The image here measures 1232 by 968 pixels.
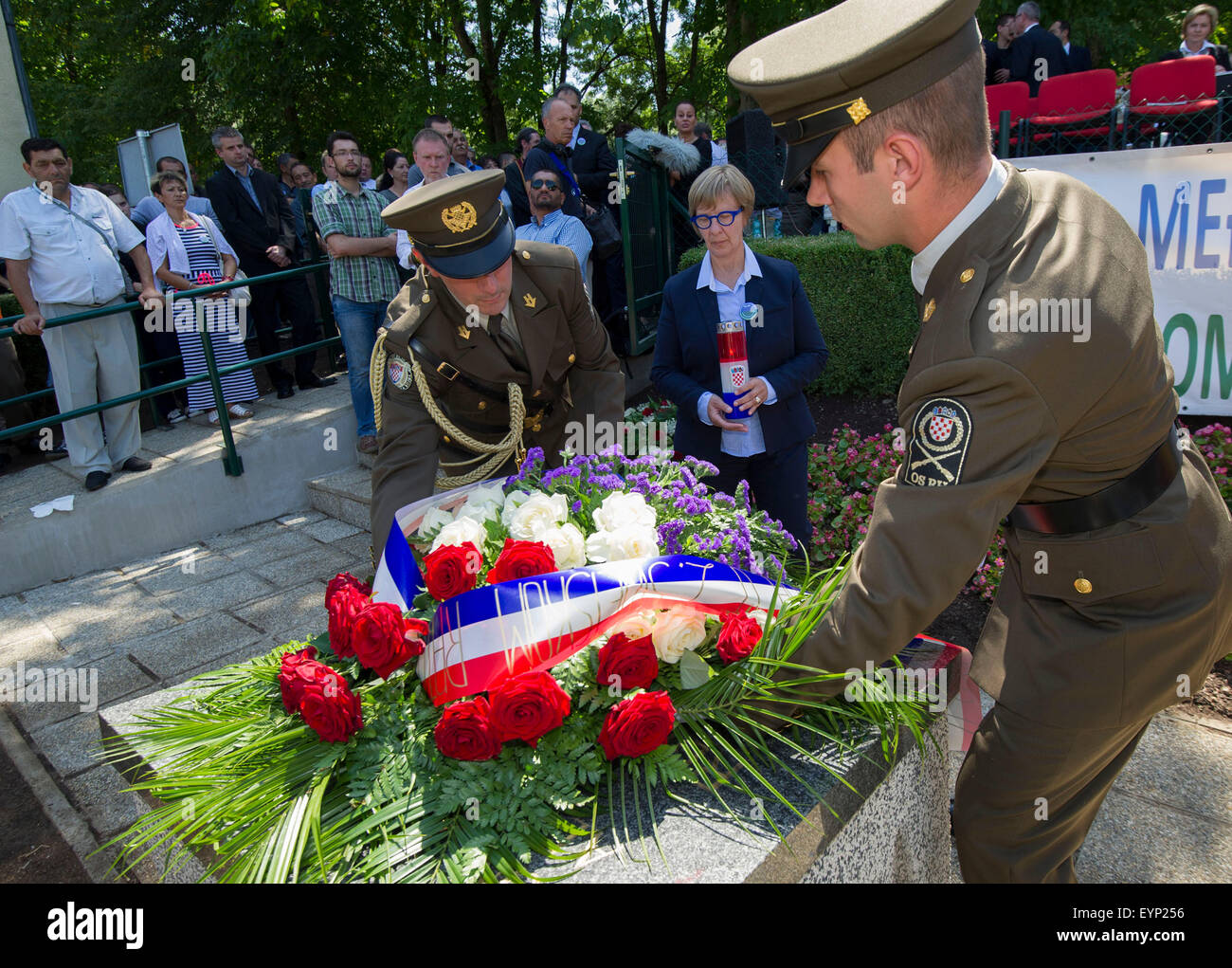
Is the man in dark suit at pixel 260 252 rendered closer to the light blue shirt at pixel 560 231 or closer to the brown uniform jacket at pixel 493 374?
the light blue shirt at pixel 560 231

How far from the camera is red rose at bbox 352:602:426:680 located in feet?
5.92

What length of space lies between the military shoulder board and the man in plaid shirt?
383cm

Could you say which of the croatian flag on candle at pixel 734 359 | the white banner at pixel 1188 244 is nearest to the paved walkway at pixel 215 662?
the croatian flag on candle at pixel 734 359

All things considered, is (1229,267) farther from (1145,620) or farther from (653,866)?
(653,866)

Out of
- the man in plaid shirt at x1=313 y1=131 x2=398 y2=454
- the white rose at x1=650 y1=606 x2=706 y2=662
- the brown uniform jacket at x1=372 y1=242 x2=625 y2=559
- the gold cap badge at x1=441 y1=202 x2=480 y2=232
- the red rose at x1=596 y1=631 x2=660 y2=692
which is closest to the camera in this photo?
the red rose at x1=596 y1=631 x2=660 y2=692

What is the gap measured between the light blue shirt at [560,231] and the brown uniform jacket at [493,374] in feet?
9.46

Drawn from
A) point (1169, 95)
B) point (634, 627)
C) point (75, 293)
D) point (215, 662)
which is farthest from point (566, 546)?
point (1169, 95)

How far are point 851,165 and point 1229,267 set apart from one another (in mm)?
4158

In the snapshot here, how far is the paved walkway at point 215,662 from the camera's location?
9.07 ft

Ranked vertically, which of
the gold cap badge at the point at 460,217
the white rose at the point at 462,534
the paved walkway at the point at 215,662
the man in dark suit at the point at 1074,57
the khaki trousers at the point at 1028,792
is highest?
the man in dark suit at the point at 1074,57

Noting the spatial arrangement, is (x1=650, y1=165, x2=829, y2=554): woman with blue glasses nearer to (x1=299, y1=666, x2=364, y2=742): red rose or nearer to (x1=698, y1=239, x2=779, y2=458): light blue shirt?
(x1=698, y1=239, x2=779, y2=458): light blue shirt

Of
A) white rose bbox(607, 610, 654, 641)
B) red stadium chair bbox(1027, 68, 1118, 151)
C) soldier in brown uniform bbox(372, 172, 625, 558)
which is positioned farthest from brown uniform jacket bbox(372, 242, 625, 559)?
red stadium chair bbox(1027, 68, 1118, 151)

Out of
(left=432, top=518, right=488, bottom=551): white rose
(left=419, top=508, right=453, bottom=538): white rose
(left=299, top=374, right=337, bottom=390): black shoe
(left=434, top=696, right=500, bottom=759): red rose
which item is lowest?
(left=299, top=374, right=337, bottom=390): black shoe

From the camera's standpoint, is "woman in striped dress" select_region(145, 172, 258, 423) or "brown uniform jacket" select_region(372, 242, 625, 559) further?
"woman in striped dress" select_region(145, 172, 258, 423)
